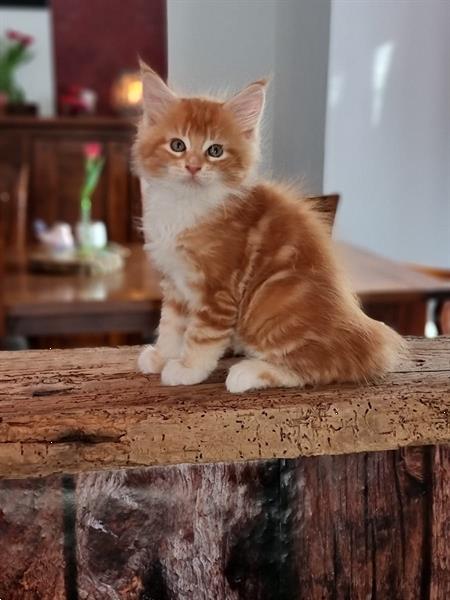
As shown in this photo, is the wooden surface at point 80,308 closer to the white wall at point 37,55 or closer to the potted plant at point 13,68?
the potted plant at point 13,68

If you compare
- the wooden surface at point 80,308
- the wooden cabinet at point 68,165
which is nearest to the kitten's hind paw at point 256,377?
the wooden surface at point 80,308

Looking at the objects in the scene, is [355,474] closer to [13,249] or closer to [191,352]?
[191,352]

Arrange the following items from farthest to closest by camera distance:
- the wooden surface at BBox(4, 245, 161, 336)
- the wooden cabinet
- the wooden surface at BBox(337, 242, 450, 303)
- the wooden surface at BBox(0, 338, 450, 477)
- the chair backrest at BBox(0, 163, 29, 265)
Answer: the wooden cabinet
the chair backrest at BBox(0, 163, 29, 265)
the wooden surface at BBox(4, 245, 161, 336)
the wooden surface at BBox(337, 242, 450, 303)
the wooden surface at BBox(0, 338, 450, 477)

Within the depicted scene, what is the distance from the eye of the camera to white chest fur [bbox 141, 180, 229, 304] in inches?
25.9

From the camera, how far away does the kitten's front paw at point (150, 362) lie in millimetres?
681

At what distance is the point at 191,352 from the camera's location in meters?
0.65

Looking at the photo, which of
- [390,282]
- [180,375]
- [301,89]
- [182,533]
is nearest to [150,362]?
[180,375]

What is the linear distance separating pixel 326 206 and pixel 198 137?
0.14 metres

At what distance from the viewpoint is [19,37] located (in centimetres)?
385

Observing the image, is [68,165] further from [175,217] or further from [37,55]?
[175,217]

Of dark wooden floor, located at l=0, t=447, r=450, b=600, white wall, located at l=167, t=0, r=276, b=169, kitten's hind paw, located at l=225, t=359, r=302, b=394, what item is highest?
white wall, located at l=167, t=0, r=276, b=169

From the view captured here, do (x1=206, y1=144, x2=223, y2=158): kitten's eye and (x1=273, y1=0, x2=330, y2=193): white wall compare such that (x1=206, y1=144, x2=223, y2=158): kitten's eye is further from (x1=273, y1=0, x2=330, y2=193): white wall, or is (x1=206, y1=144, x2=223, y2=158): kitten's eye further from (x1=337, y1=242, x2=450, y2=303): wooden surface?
(x1=337, y1=242, x2=450, y2=303): wooden surface

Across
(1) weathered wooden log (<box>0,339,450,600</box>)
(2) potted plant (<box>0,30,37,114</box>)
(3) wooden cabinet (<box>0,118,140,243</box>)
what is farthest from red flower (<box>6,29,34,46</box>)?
(1) weathered wooden log (<box>0,339,450,600</box>)

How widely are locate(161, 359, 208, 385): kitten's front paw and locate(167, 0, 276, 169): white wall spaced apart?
0.21 metres
